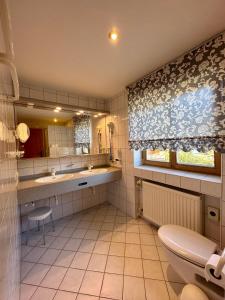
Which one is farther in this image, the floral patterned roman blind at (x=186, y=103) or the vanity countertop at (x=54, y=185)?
the vanity countertop at (x=54, y=185)

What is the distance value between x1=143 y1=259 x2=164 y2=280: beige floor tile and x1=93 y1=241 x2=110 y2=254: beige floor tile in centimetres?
46

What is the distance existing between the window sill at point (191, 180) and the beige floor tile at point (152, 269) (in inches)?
33.3

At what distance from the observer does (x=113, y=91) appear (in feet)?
7.94

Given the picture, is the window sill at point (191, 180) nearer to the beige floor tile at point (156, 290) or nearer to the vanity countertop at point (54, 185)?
the vanity countertop at point (54, 185)

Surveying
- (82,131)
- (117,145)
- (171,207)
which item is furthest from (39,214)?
(171,207)

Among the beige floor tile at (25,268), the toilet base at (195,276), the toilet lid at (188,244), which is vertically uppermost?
the toilet lid at (188,244)

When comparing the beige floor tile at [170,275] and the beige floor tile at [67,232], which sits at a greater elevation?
the beige floor tile at [67,232]

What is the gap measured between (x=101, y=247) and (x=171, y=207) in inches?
38.6

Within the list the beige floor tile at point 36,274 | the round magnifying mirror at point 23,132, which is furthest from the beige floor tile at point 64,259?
the round magnifying mirror at point 23,132

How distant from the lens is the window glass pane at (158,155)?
2.09m

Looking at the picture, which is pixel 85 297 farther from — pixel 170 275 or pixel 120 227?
pixel 120 227

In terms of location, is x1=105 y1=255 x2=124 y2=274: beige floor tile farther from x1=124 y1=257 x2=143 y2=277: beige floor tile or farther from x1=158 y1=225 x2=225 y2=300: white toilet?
x1=158 y1=225 x2=225 y2=300: white toilet

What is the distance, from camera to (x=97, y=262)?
155cm

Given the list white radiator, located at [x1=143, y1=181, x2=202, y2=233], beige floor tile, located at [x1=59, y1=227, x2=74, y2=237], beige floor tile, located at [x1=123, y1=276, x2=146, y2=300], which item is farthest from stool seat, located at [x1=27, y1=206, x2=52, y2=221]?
white radiator, located at [x1=143, y1=181, x2=202, y2=233]
